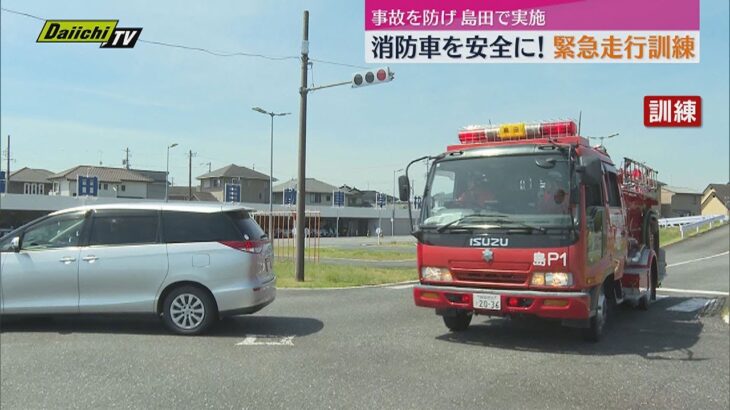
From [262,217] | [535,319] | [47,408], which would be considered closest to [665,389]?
[535,319]

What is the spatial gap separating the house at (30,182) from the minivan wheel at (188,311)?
7428cm

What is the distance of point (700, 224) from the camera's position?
37156 millimetres

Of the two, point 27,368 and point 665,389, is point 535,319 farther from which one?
point 27,368

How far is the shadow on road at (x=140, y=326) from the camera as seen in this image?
308 inches

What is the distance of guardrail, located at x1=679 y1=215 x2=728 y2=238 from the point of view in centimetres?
3525

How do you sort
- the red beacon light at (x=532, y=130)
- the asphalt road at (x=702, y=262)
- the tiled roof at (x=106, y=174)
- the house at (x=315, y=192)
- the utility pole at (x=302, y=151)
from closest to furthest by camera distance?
the red beacon light at (x=532, y=130)
the utility pole at (x=302, y=151)
the asphalt road at (x=702, y=262)
the tiled roof at (x=106, y=174)
the house at (x=315, y=192)

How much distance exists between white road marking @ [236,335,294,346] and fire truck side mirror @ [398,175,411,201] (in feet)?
7.84

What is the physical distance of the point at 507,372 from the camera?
6.03 metres

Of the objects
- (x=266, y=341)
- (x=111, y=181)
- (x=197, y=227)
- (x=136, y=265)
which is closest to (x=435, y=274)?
(x=266, y=341)

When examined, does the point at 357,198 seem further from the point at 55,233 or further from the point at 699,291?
the point at 55,233

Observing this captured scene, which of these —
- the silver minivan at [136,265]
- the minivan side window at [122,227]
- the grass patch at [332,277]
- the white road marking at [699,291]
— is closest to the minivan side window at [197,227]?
the silver minivan at [136,265]

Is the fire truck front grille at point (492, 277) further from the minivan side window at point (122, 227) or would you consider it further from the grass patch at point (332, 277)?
the grass patch at point (332, 277)

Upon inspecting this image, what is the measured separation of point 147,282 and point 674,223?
120ft

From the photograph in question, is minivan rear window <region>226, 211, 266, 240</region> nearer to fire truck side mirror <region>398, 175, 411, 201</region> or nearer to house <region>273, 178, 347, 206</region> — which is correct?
fire truck side mirror <region>398, 175, 411, 201</region>
